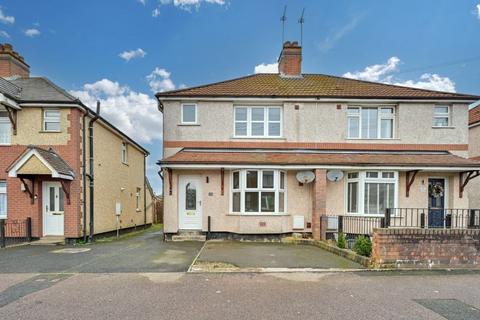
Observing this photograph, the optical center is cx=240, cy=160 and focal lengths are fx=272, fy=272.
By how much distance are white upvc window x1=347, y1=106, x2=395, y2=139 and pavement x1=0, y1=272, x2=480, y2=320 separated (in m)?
7.32

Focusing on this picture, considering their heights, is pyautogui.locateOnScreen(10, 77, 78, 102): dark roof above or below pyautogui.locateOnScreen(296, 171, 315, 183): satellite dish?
above

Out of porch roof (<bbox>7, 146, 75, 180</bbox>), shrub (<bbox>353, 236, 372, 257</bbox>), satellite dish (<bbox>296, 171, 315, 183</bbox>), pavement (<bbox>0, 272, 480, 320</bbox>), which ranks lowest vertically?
pavement (<bbox>0, 272, 480, 320</bbox>)

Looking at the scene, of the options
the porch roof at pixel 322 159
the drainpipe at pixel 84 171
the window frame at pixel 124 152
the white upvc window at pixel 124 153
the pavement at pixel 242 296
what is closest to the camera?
the pavement at pixel 242 296

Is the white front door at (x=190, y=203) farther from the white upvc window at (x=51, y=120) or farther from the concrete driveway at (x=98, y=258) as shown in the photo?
the white upvc window at (x=51, y=120)

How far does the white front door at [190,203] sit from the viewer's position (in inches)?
459

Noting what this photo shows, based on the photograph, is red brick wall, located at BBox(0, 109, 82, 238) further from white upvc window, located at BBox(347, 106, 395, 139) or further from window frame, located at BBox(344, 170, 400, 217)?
white upvc window, located at BBox(347, 106, 395, 139)

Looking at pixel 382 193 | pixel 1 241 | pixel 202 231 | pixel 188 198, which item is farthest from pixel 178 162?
pixel 382 193

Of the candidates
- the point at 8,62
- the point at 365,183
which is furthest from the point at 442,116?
the point at 8,62

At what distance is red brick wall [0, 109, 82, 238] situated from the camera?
11250 mm

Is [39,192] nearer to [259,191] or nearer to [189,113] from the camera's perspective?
[189,113]

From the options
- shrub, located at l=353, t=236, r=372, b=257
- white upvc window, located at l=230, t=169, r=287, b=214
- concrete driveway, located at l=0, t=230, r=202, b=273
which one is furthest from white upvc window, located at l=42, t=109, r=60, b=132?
shrub, located at l=353, t=236, r=372, b=257

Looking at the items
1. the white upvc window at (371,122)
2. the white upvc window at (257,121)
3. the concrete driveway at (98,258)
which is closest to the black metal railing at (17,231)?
the concrete driveway at (98,258)

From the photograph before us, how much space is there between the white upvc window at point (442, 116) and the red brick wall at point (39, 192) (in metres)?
16.0

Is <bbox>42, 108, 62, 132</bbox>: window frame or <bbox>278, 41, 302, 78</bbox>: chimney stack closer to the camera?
<bbox>42, 108, 62, 132</bbox>: window frame
